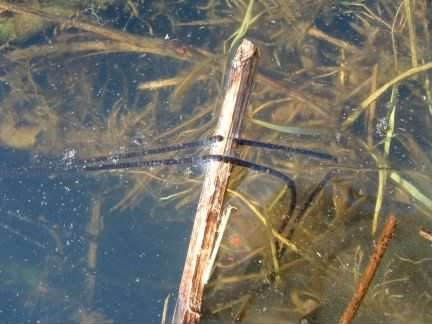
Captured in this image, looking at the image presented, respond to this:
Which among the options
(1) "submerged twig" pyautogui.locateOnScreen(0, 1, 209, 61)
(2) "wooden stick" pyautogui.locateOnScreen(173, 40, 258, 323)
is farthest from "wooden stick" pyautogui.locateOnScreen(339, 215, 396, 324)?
(1) "submerged twig" pyautogui.locateOnScreen(0, 1, 209, 61)

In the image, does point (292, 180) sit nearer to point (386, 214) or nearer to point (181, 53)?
point (386, 214)

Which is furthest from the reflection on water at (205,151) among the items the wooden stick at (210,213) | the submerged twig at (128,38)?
the wooden stick at (210,213)

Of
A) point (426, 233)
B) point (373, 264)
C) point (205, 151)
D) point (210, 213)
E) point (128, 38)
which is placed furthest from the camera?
point (128, 38)

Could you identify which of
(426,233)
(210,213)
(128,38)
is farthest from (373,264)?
(128,38)

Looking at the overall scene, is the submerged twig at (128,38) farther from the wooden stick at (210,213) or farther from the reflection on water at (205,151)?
the wooden stick at (210,213)

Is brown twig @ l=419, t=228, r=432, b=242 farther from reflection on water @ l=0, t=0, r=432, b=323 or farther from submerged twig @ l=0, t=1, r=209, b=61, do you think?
submerged twig @ l=0, t=1, r=209, b=61

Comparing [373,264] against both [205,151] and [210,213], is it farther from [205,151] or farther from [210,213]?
[205,151]
